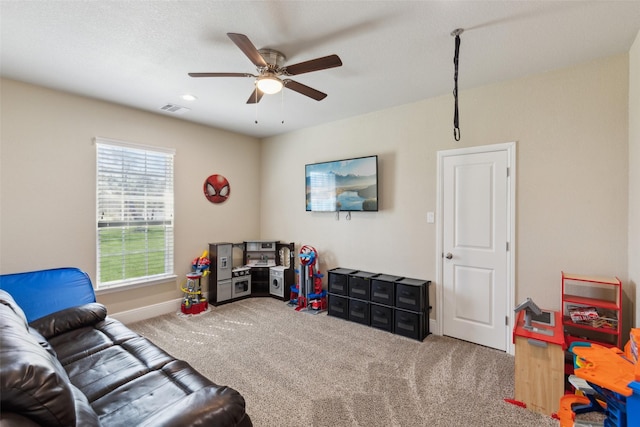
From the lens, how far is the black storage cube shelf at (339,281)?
392 cm

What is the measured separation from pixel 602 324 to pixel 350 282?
2399 millimetres

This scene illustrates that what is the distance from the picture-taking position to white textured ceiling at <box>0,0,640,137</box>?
6.39ft

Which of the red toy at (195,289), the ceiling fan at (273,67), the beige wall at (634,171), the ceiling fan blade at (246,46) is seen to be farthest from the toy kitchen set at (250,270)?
the beige wall at (634,171)

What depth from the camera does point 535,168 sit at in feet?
9.38

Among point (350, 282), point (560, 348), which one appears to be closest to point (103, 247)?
point (350, 282)

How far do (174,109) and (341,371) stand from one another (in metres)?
3.68

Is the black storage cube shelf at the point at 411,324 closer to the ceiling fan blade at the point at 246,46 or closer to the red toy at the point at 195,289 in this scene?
the red toy at the point at 195,289

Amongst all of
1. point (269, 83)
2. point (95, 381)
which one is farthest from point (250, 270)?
point (269, 83)

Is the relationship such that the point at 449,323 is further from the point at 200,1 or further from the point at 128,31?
the point at 128,31

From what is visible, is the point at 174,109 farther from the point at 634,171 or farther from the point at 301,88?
the point at 634,171

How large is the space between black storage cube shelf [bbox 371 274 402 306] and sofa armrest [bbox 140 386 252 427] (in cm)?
248

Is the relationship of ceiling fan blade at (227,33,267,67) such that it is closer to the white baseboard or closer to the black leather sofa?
the black leather sofa

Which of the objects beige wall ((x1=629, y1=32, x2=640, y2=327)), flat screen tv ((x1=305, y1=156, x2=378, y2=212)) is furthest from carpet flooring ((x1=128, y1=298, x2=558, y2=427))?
flat screen tv ((x1=305, y1=156, x2=378, y2=212))

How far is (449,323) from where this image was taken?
3.39 meters
